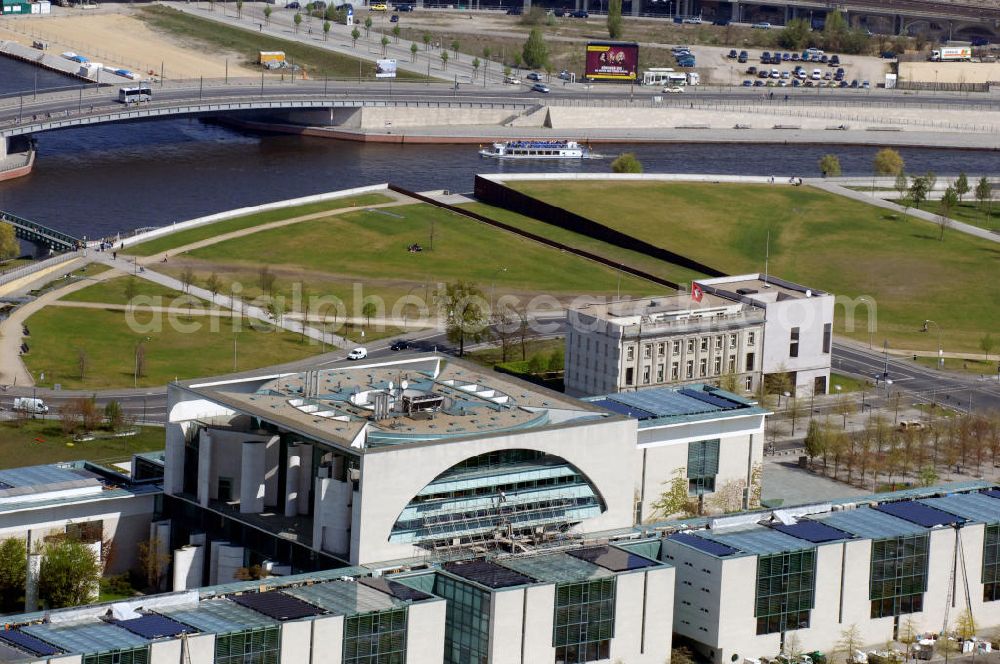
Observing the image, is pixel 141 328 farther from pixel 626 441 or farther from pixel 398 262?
pixel 626 441

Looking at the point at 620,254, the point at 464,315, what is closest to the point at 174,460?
the point at 464,315

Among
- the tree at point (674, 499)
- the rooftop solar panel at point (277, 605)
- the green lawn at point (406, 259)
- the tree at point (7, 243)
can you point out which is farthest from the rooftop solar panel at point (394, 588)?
the tree at point (7, 243)

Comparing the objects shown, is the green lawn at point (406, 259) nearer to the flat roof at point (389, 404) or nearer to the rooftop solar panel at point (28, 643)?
the flat roof at point (389, 404)

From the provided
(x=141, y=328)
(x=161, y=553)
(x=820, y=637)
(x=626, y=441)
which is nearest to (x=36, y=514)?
(x=161, y=553)

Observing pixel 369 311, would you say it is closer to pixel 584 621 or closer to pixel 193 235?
pixel 193 235

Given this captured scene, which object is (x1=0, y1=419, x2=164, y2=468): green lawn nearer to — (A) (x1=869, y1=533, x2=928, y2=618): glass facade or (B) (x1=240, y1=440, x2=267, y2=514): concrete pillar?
(B) (x1=240, y1=440, x2=267, y2=514): concrete pillar
